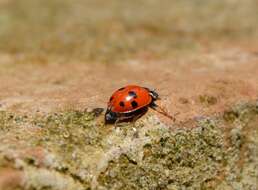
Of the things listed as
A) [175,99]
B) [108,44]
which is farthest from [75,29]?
[175,99]

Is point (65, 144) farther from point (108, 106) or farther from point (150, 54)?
point (150, 54)

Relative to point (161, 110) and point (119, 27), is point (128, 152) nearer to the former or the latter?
point (161, 110)

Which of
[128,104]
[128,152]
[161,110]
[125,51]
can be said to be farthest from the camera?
[125,51]

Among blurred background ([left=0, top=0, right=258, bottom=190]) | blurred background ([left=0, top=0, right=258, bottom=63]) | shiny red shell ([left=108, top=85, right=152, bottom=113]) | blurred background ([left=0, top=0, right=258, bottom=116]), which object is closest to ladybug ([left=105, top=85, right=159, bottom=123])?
shiny red shell ([left=108, top=85, right=152, bottom=113])

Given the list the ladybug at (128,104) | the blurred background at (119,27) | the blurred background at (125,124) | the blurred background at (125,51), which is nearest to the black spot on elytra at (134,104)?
the ladybug at (128,104)

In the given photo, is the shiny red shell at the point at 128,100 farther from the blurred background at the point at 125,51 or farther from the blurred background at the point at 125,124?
the blurred background at the point at 125,51

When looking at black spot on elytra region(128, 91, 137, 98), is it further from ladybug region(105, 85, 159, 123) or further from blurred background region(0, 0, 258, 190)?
blurred background region(0, 0, 258, 190)

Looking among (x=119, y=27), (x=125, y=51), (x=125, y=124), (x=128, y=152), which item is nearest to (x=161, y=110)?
(x=125, y=124)
